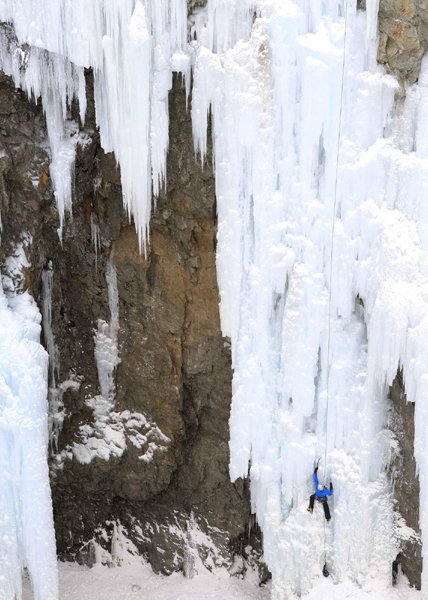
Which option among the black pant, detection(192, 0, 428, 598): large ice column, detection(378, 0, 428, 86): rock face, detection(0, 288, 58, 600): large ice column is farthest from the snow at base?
detection(378, 0, 428, 86): rock face

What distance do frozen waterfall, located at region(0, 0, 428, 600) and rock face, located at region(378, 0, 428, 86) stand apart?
0.12 m

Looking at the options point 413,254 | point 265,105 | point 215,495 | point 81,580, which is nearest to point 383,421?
point 413,254

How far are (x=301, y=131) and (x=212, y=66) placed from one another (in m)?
1.07

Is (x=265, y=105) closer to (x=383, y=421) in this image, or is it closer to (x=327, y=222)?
(x=327, y=222)

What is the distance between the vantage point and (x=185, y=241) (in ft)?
27.0

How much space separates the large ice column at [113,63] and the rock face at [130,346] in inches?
10.6

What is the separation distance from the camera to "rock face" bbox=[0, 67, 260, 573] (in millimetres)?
7797

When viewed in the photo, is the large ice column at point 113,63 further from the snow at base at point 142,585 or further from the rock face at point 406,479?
the snow at base at point 142,585

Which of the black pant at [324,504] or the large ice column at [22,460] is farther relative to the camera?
the black pant at [324,504]

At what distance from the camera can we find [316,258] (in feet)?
24.1

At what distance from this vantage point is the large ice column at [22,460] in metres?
7.33

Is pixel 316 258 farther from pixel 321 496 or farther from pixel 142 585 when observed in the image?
pixel 142 585

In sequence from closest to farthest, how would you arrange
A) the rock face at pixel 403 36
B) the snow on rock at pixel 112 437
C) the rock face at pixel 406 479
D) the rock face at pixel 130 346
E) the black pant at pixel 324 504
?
the rock face at pixel 403 36
the rock face at pixel 406 479
the rock face at pixel 130 346
the black pant at pixel 324 504
the snow on rock at pixel 112 437

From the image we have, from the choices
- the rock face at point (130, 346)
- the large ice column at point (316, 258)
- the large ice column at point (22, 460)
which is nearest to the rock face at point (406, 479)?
the large ice column at point (316, 258)
